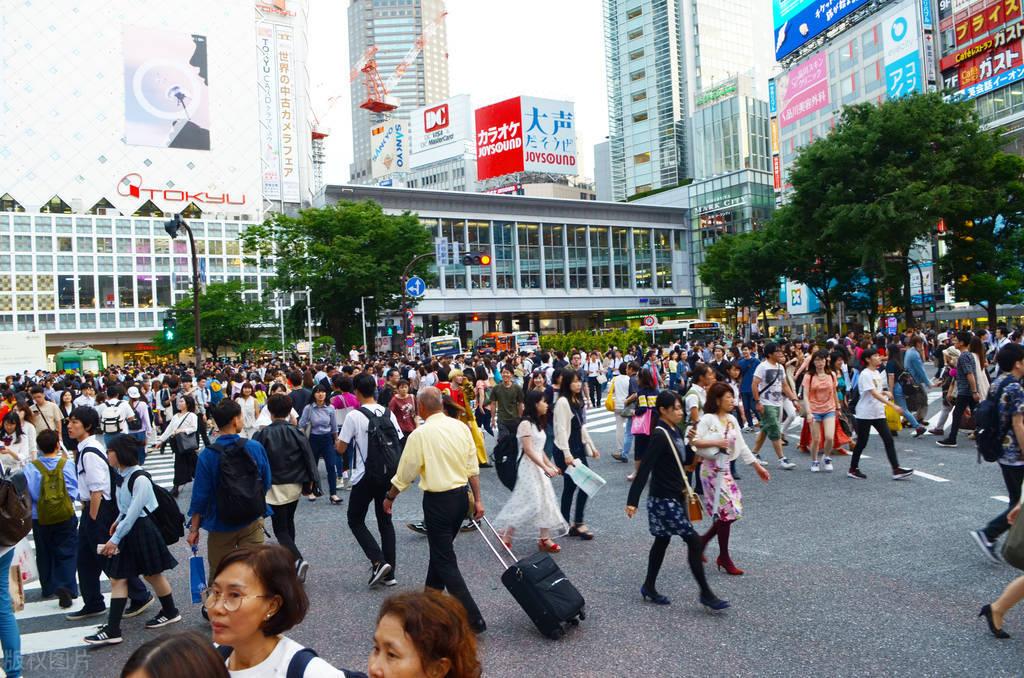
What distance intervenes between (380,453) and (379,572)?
3.33 ft

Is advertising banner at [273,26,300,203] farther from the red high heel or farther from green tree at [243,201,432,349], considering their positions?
the red high heel

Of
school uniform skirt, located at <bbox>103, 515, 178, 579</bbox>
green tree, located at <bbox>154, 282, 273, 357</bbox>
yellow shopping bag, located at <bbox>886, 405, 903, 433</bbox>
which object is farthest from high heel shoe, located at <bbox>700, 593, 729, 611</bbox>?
green tree, located at <bbox>154, 282, 273, 357</bbox>

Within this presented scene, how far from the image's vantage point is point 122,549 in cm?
530

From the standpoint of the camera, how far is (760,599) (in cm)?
558

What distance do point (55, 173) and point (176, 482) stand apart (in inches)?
3105

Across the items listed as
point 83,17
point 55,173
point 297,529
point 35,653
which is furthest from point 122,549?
point 83,17

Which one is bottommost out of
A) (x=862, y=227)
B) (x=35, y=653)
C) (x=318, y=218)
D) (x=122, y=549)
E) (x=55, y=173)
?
(x=35, y=653)

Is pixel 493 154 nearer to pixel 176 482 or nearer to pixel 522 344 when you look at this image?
pixel 522 344

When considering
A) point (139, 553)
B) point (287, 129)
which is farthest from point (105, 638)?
point (287, 129)

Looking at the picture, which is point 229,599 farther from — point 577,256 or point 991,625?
A: point 577,256

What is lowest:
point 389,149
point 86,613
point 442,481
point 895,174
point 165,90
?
point 86,613

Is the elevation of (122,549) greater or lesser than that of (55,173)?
lesser

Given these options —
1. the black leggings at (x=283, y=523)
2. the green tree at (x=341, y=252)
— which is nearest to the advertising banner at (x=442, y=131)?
the green tree at (x=341, y=252)

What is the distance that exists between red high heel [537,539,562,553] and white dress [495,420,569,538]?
0.19 meters
